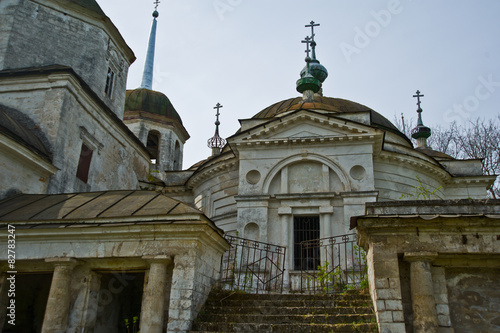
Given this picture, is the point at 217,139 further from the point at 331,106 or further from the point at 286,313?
the point at 286,313

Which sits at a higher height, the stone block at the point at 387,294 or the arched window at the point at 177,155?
the arched window at the point at 177,155

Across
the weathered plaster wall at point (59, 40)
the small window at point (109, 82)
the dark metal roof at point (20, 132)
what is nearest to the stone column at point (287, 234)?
the dark metal roof at point (20, 132)

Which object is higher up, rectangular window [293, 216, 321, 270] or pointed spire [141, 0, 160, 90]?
pointed spire [141, 0, 160, 90]

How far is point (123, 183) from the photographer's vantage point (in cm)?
1912

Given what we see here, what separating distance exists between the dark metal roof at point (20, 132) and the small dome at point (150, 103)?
13.7 metres

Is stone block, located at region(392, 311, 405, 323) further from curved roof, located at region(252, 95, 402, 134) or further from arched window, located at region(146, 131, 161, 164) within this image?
arched window, located at region(146, 131, 161, 164)

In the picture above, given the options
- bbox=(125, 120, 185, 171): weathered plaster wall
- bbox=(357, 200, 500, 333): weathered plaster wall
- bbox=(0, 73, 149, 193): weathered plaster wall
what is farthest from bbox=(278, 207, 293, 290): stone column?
bbox=(125, 120, 185, 171): weathered plaster wall

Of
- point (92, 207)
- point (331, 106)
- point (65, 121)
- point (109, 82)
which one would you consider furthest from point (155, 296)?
point (331, 106)

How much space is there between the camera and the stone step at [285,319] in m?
8.43

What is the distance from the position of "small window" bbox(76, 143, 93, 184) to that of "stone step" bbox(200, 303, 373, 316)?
8.91 m

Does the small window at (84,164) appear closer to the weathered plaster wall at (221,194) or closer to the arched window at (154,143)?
the weathered plaster wall at (221,194)

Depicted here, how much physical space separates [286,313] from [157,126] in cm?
2132

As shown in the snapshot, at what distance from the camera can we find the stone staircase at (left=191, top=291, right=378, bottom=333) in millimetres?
8305

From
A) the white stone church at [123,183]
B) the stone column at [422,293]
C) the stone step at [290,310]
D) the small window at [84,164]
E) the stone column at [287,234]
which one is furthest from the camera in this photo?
the small window at [84,164]
